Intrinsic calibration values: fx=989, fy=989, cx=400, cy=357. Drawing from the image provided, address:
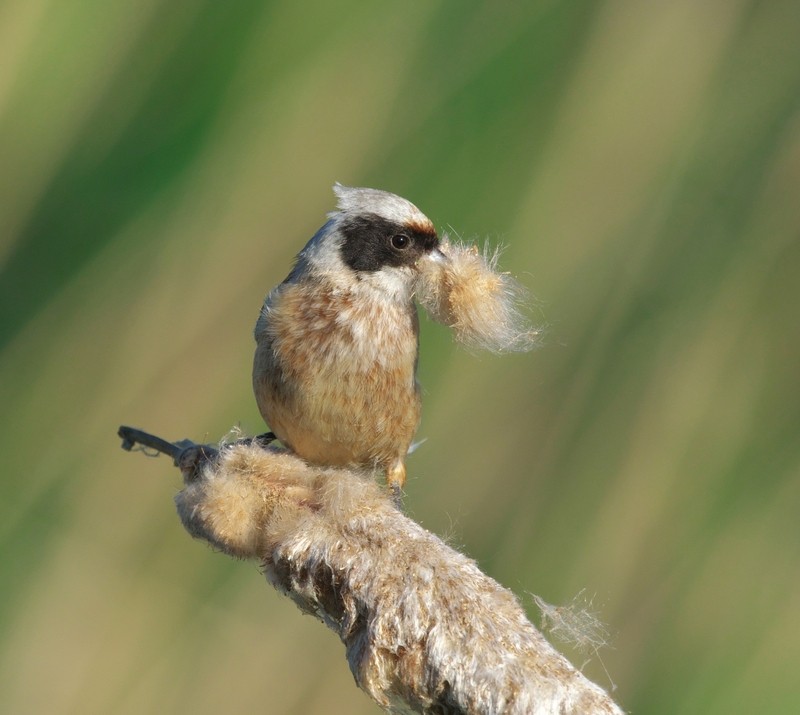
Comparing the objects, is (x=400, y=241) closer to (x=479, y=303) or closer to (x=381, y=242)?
(x=381, y=242)

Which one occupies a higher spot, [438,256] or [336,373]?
[438,256]

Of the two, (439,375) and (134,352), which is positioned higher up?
(439,375)

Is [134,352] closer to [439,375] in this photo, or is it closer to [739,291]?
[439,375]

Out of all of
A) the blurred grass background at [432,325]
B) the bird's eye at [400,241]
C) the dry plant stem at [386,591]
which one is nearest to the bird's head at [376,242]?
the bird's eye at [400,241]

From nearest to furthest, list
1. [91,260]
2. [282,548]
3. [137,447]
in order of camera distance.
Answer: [282,548] < [137,447] < [91,260]

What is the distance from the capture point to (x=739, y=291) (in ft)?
6.67

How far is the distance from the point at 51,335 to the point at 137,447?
0.29 meters

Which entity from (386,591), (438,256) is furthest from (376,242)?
(386,591)

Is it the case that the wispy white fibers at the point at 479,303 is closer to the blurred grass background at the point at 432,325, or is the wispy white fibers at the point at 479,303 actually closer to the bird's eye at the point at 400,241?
the bird's eye at the point at 400,241

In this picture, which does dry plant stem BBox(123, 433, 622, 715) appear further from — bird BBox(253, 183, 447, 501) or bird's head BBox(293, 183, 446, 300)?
bird's head BBox(293, 183, 446, 300)

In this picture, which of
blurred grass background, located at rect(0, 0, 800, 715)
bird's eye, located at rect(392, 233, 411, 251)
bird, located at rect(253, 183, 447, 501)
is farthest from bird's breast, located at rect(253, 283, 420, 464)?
blurred grass background, located at rect(0, 0, 800, 715)

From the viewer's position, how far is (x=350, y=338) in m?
1.77

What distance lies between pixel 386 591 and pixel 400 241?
0.80 m

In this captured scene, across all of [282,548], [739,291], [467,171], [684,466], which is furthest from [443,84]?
[282,548]
